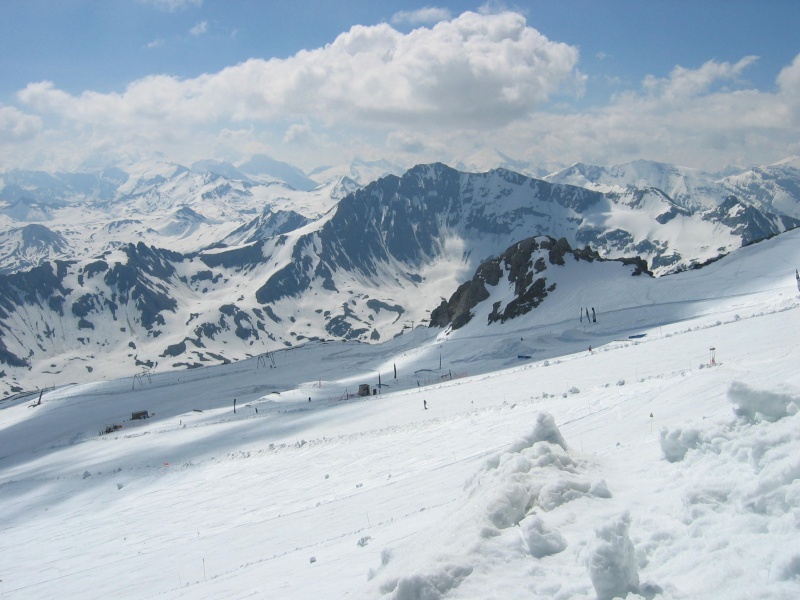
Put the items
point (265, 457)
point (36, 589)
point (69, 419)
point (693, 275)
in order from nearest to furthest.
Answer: point (36, 589) < point (265, 457) < point (69, 419) < point (693, 275)

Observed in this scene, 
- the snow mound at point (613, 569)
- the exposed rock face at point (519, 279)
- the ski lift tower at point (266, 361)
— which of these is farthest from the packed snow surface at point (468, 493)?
the ski lift tower at point (266, 361)

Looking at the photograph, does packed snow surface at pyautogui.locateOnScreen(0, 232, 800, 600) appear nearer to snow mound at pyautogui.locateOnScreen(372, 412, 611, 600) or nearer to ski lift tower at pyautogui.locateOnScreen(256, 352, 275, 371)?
snow mound at pyautogui.locateOnScreen(372, 412, 611, 600)

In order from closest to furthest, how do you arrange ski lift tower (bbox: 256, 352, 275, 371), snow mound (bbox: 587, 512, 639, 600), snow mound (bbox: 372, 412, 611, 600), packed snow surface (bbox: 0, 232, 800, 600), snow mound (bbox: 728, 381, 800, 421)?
snow mound (bbox: 587, 512, 639, 600)
packed snow surface (bbox: 0, 232, 800, 600)
snow mound (bbox: 372, 412, 611, 600)
snow mound (bbox: 728, 381, 800, 421)
ski lift tower (bbox: 256, 352, 275, 371)

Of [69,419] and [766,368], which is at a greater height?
[766,368]

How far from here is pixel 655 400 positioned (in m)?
24.4

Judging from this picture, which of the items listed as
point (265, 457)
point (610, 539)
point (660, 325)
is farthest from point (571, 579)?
point (660, 325)

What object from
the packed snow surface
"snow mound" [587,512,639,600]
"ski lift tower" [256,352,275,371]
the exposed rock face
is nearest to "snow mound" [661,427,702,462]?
the packed snow surface

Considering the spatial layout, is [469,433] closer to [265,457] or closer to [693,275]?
[265,457]

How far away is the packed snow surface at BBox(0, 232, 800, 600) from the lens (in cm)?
944

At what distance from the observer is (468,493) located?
14.3 metres

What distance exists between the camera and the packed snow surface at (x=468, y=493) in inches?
372

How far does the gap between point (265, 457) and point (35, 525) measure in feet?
44.2

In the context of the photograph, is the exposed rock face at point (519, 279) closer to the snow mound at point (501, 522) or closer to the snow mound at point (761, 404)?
the snow mound at point (501, 522)

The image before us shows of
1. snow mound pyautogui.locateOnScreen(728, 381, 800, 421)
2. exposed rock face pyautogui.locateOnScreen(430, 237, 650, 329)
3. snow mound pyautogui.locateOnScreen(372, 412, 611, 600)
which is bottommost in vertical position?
snow mound pyautogui.locateOnScreen(372, 412, 611, 600)
